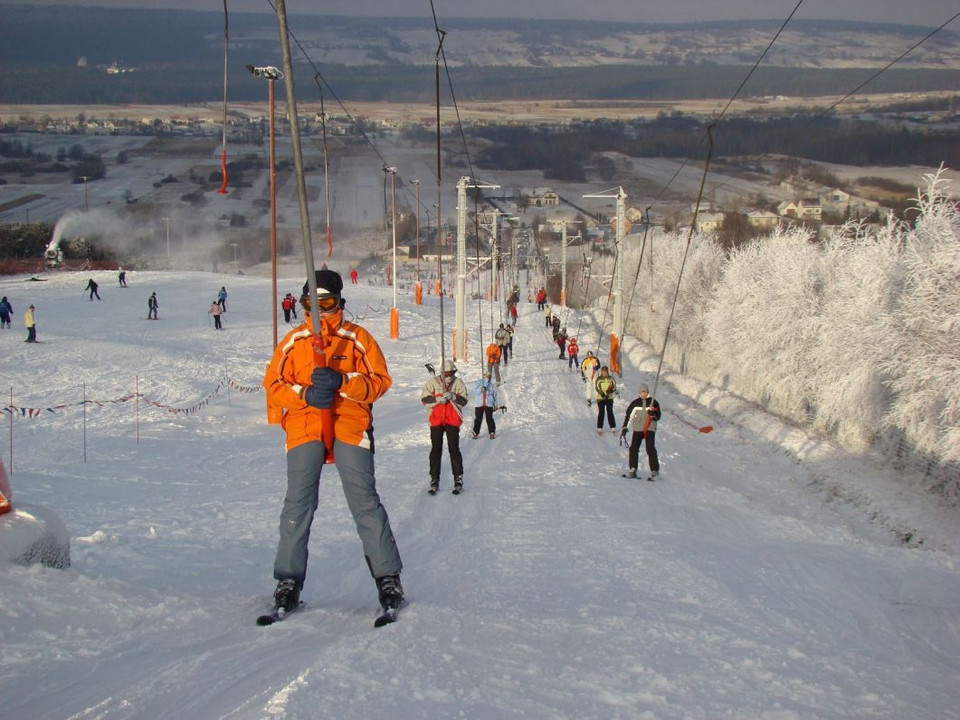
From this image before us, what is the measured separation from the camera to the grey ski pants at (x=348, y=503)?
532cm

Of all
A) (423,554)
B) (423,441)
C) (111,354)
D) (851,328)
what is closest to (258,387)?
(111,354)

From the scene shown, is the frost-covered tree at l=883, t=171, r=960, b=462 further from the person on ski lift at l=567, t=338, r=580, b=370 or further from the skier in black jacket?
the person on ski lift at l=567, t=338, r=580, b=370

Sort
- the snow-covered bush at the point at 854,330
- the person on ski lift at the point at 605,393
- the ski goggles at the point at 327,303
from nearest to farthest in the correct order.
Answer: the ski goggles at the point at 327,303
the person on ski lift at the point at 605,393
the snow-covered bush at the point at 854,330

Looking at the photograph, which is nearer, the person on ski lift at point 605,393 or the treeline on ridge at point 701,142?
the person on ski lift at point 605,393

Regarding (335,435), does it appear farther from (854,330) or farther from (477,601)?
(854,330)

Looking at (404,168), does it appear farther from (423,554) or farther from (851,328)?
(423,554)

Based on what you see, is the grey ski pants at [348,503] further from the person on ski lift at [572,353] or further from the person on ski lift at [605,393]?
the person on ski lift at [572,353]

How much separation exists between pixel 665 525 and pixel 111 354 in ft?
78.8

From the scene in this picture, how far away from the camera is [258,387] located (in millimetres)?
27656

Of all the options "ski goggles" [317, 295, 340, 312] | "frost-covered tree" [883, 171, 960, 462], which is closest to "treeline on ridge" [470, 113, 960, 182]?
"frost-covered tree" [883, 171, 960, 462]

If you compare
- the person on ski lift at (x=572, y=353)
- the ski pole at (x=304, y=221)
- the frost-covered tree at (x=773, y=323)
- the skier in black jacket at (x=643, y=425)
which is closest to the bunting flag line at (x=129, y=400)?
the skier in black jacket at (x=643, y=425)

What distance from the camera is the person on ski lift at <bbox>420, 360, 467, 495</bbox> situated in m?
11.3

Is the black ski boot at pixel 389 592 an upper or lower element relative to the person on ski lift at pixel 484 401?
upper

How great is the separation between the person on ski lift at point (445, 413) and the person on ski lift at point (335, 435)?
5.77m
